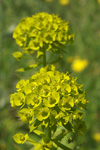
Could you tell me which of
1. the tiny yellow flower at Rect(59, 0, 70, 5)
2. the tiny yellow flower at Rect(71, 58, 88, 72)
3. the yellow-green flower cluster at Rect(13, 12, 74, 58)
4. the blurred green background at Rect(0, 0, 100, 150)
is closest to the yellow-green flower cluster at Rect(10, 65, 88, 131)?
the yellow-green flower cluster at Rect(13, 12, 74, 58)

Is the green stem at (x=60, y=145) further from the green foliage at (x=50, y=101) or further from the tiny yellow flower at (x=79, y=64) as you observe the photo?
the tiny yellow flower at (x=79, y=64)

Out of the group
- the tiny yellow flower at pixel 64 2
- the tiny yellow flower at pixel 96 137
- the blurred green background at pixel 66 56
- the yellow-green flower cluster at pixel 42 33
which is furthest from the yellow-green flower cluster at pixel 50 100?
the tiny yellow flower at pixel 64 2

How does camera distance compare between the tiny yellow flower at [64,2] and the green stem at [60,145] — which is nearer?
the green stem at [60,145]

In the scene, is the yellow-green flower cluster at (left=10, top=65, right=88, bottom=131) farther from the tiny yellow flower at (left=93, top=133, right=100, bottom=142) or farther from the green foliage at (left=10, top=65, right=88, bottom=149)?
the tiny yellow flower at (left=93, top=133, right=100, bottom=142)

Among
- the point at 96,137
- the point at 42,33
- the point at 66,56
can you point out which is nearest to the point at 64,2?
the point at 66,56

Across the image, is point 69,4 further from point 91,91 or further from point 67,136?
point 67,136

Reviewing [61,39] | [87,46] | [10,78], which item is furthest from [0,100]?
[87,46]

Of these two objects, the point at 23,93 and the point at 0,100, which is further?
the point at 0,100
